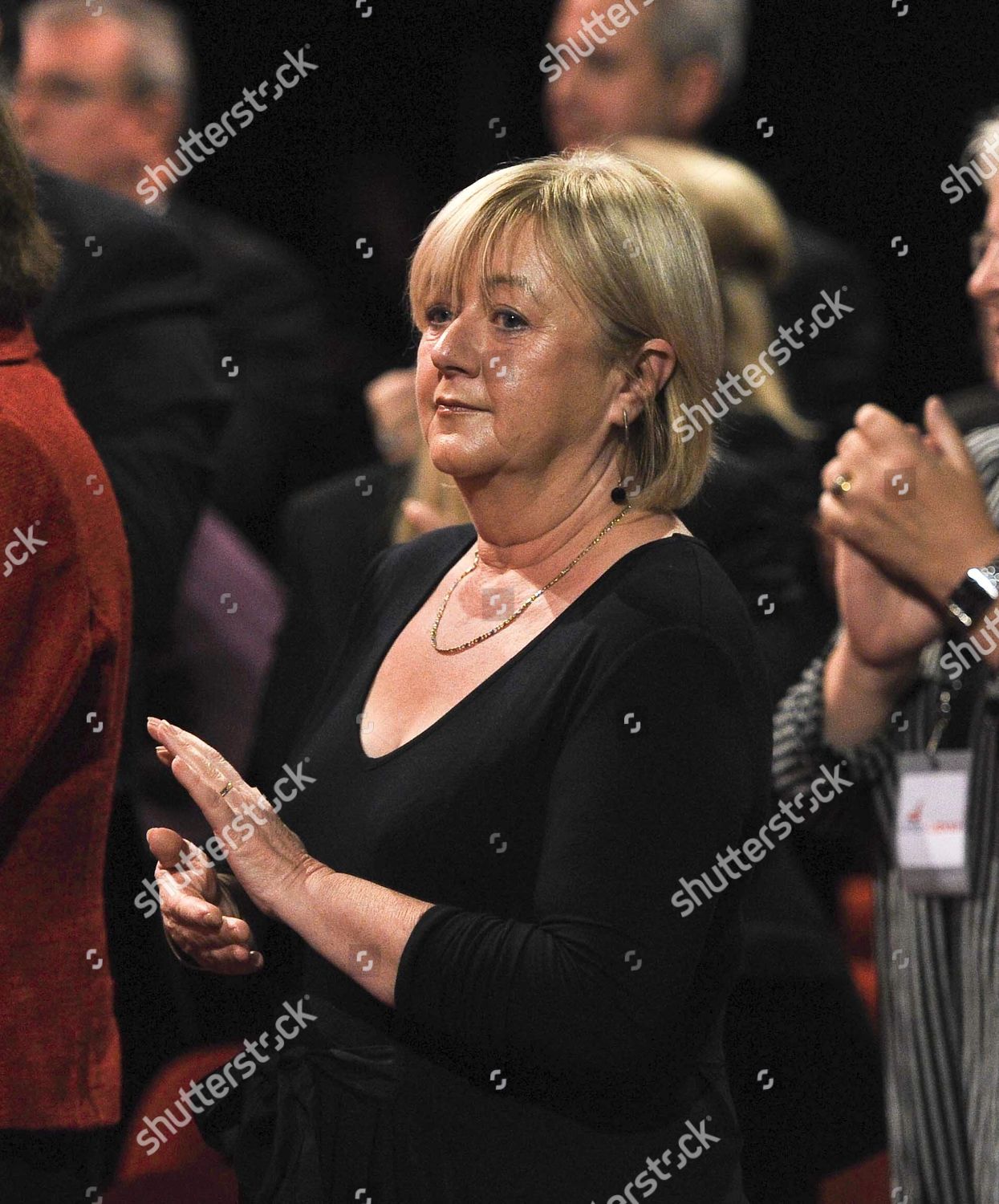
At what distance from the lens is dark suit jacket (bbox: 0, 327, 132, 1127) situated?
1.76 meters

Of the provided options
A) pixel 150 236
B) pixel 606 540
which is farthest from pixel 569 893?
pixel 150 236

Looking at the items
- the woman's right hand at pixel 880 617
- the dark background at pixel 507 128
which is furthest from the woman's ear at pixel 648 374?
the dark background at pixel 507 128

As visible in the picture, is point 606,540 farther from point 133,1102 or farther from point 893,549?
point 133,1102

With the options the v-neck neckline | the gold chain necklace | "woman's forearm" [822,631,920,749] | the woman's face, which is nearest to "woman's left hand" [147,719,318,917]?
the v-neck neckline

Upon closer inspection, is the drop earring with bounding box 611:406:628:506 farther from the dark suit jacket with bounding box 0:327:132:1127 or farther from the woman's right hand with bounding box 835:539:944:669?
the woman's right hand with bounding box 835:539:944:669

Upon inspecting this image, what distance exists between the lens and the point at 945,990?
2279 mm

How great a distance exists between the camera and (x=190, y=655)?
3502mm

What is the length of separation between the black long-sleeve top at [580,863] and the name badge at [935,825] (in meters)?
0.60

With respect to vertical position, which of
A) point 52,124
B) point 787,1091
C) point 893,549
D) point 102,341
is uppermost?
point 52,124

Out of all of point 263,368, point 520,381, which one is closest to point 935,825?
point 520,381

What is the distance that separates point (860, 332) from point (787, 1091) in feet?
6.60

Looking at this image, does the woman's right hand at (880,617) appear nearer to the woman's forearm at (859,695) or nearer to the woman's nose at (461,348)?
the woman's forearm at (859,695)

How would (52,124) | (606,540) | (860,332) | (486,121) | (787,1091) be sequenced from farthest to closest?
1. (486,121)
2. (860,332)
3. (52,124)
4. (787,1091)
5. (606,540)

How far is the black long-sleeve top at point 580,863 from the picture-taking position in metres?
1.59
